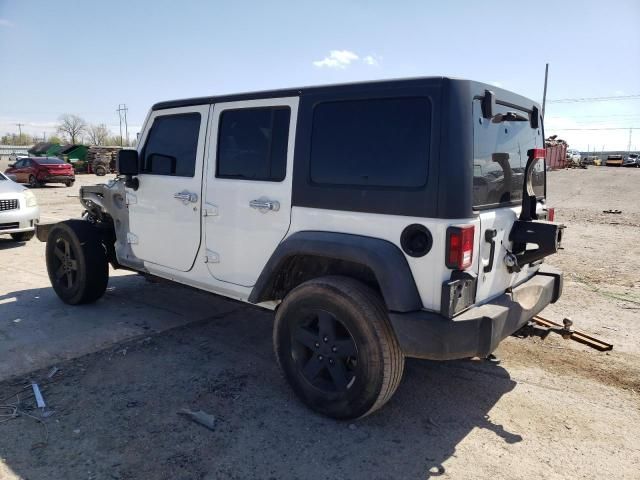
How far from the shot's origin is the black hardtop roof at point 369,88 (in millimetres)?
2713

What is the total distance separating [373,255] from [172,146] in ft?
7.90

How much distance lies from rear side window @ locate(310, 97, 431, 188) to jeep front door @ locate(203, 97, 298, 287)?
0.94 ft

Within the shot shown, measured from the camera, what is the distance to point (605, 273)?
6863mm

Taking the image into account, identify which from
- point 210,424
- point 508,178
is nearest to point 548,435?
point 508,178

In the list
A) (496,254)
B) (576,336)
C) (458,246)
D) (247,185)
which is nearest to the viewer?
(458,246)

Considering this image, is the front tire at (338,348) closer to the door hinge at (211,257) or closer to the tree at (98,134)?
the door hinge at (211,257)

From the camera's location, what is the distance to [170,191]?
418 cm

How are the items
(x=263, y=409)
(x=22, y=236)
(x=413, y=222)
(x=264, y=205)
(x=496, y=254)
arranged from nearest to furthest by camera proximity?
1. (x=413, y=222)
2. (x=496, y=254)
3. (x=263, y=409)
4. (x=264, y=205)
5. (x=22, y=236)

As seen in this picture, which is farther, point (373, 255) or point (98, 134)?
point (98, 134)

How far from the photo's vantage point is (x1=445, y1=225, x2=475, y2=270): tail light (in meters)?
2.60

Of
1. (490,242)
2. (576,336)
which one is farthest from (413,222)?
(576,336)

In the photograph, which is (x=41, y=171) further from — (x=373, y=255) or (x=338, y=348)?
(x=373, y=255)

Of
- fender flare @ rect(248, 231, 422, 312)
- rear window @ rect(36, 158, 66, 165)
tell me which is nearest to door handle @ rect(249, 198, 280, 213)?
fender flare @ rect(248, 231, 422, 312)

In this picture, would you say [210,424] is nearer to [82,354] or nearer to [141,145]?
[82,354]
